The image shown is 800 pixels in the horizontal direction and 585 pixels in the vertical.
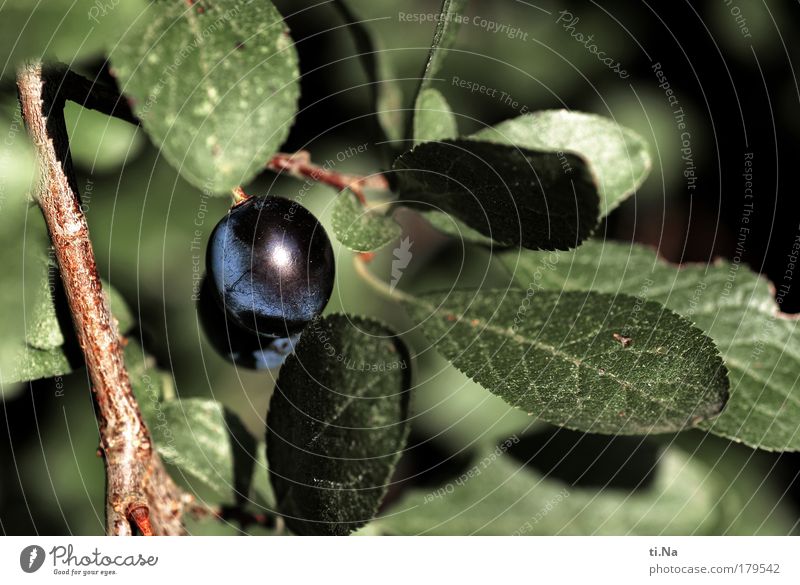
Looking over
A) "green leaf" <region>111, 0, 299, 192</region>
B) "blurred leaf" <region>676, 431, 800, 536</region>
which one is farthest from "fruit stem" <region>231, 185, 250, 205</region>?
"blurred leaf" <region>676, 431, 800, 536</region>

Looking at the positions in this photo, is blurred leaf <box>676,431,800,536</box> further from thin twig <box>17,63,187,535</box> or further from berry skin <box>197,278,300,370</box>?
thin twig <box>17,63,187,535</box>

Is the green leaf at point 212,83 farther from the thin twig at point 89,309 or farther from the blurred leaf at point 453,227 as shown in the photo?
the blurred leaf at point 453,227

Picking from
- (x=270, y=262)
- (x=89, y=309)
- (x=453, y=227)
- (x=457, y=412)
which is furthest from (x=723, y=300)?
(x=89, y=309)

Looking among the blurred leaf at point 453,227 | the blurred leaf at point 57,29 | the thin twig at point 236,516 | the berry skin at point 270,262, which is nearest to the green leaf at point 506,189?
the blurred leaf at point 453,227

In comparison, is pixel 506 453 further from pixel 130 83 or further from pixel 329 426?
pixel 130 83

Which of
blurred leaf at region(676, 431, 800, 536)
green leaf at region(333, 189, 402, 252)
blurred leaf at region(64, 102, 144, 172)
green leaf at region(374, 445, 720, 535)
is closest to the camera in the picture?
green leaf at region(333, 189, 402, 252)

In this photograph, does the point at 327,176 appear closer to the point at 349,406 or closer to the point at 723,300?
the point at 349,406

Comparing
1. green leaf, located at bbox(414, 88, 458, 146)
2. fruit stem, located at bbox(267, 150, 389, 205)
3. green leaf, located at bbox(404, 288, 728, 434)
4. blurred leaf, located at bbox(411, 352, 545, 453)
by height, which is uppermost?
green leaf, located at bbox(414, 88, 458, 146)

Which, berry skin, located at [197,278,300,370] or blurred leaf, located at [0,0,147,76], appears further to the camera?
berry skin, located at [197,278,300,370]
